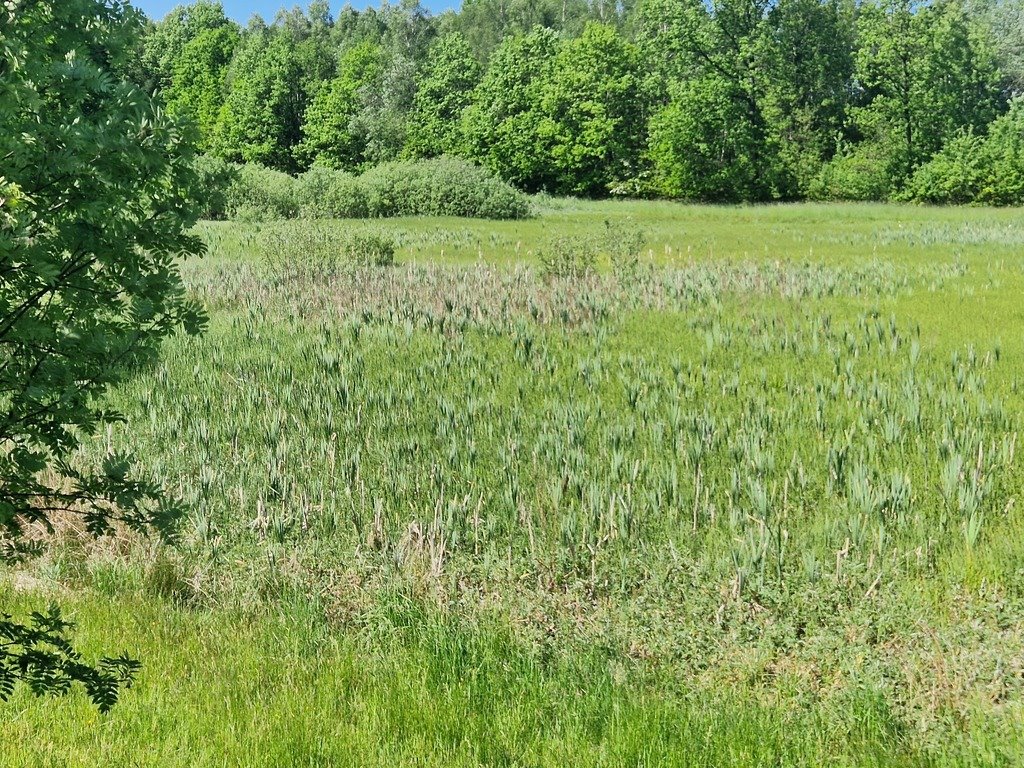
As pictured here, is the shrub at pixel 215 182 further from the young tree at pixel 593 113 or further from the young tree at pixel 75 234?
the young tree at pixel 593 113

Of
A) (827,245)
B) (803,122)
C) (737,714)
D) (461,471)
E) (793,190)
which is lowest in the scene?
(737,714)

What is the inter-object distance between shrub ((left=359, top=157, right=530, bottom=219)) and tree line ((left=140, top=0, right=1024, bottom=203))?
1919 centimetres

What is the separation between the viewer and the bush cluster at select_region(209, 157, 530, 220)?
1490 inches

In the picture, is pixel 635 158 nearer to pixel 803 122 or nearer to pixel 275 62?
pixel 803 122

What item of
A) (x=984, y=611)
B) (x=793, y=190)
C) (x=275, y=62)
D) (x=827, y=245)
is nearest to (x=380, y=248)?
(x=827, y=245)

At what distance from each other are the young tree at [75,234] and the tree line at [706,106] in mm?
54480

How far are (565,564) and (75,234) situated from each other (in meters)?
3.40

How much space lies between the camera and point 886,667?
13.8 feet

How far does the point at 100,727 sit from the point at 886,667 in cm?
351

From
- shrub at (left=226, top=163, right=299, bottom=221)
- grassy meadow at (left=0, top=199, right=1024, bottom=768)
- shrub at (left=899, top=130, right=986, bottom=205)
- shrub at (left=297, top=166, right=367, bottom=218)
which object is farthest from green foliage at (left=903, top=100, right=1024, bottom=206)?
grassy meadow at (left=0, top=199, right=1024, bottom=768)

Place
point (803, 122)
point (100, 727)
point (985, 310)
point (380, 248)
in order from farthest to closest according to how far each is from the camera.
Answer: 1. point (803, 122)
2. point (380, 248)
3. point (985, 310)
4. point (100, 727)

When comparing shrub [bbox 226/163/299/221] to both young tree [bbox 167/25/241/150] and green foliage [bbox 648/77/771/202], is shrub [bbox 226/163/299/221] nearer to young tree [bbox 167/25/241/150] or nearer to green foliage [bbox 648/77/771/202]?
green foliage [bbox 648/77/771/202]

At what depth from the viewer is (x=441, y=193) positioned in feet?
132

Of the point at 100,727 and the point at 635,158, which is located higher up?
the point at 635,158
